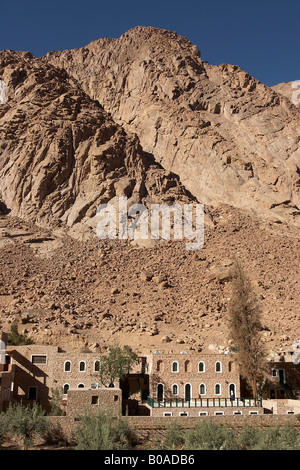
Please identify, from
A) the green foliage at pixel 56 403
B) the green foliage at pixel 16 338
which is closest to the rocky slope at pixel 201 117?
the green foliage at pixel 16 338

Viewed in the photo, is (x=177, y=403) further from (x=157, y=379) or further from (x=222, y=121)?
(x=222, y=121)

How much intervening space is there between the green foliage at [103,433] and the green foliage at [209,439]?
2.48 metres

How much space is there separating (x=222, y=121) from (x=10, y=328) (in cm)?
4839

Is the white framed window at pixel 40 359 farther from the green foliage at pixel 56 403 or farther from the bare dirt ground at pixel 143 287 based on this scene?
the bare dirt ground at pixel 143 287

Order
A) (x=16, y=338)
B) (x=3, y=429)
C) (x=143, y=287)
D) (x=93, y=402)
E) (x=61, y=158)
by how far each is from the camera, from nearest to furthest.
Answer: (x=3, y=429), (x=93, y=402), (x=16, y=338), (x=143, y=287), (x=61, y=158)

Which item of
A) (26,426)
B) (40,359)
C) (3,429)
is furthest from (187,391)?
(3,429)

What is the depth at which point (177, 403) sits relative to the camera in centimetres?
2620

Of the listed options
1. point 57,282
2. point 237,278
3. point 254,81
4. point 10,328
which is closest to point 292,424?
point 237,278

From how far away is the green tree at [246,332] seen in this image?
2898 cm

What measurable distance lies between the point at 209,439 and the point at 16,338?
57.2 ft

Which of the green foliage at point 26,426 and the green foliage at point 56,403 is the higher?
the green foliage at point 56,403

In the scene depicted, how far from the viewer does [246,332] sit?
3092 centimetres

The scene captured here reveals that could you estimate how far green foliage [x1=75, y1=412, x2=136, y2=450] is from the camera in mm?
18062

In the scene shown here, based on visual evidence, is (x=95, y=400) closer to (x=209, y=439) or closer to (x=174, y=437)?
(x=174, y=437)
